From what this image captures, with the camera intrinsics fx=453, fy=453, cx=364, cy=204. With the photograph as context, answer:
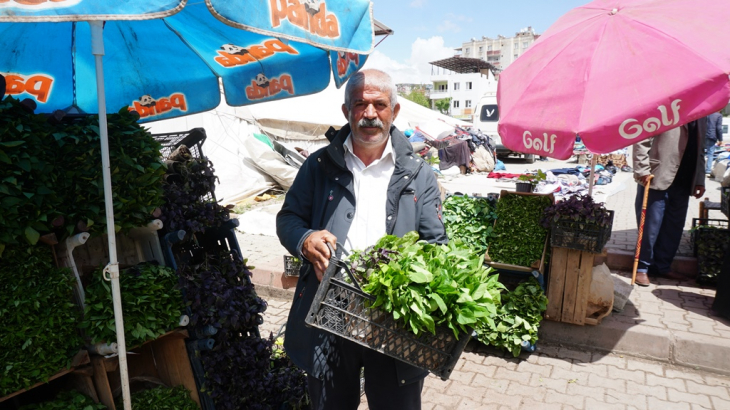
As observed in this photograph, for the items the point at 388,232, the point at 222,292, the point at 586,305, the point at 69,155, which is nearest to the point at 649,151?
the point at 586,305

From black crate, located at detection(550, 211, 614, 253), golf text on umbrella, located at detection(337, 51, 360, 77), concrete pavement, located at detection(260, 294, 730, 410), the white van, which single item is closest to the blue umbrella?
golf text on umbrella, located at detection(337, 51, 360, 77)

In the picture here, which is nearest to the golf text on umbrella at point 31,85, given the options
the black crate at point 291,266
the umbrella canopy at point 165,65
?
the umbrella canopy at point 165,65

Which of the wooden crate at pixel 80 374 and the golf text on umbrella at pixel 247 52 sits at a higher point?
the golf text on umbrella at pixel 247 52

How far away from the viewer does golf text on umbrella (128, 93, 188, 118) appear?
3314 mm

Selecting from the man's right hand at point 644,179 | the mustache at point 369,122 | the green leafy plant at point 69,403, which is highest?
the mustache at point 369,122

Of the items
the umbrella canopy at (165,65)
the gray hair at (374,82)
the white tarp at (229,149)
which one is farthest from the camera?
the white tarp at (229,149)

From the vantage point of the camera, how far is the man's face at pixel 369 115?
7.28 ft

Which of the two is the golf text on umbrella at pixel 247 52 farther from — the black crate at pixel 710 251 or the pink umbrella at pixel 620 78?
the black crate at pixel 710 251

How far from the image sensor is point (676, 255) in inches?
226

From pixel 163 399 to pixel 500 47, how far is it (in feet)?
505

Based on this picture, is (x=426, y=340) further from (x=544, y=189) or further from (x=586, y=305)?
(x=544, y=189)

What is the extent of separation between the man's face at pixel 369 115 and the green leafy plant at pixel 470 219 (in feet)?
8.29

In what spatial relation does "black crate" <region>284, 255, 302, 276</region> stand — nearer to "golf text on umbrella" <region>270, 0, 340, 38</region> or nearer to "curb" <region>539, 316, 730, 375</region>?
"curb" <region>539, 316, 730, 375</region>

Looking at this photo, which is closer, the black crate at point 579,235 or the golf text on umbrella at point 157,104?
the golf text on umbrella at point 157,104
